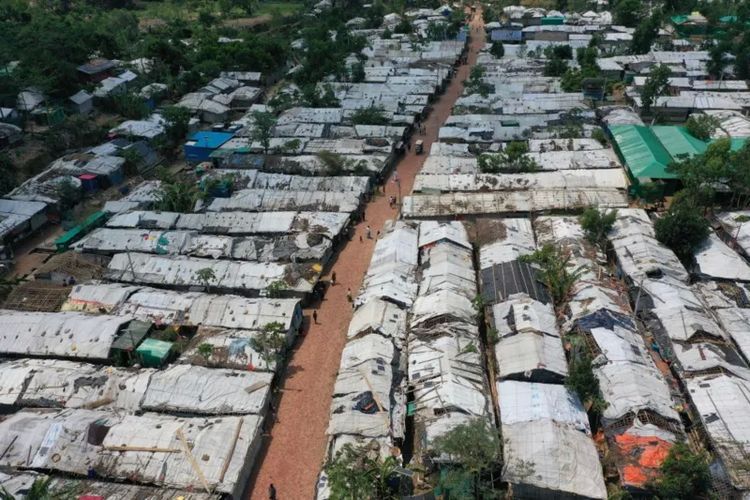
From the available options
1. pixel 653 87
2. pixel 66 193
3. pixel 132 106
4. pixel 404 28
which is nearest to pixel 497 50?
pixel 404 28

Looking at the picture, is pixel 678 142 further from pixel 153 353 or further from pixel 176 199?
pixel 153 353

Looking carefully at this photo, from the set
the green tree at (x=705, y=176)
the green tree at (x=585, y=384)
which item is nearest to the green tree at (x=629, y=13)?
the green tree at (x=705, y=176)

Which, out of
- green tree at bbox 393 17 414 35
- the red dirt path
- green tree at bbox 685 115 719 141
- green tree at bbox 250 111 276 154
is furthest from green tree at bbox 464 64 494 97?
green tree at bbox 393 17 414 35

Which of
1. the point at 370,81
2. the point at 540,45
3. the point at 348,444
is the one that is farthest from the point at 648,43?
the point at 348,444

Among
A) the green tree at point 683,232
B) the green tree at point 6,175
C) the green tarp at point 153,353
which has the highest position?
the green tree at point 6,175

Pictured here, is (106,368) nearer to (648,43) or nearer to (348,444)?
(348,444)

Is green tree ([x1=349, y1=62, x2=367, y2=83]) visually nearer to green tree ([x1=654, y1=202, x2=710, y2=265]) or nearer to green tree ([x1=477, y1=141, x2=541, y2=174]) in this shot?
green tree ([x1=477, y1=141, x2=541, y2=174])

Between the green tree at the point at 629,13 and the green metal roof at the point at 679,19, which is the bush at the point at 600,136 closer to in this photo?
the green metal roof at the point at 679,19
